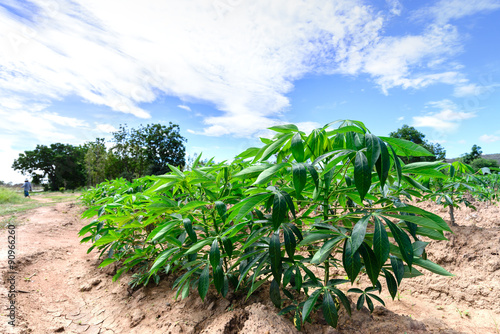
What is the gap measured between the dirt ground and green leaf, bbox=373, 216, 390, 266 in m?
0.73

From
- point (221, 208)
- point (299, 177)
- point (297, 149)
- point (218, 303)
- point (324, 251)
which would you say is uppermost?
point (297, 149)

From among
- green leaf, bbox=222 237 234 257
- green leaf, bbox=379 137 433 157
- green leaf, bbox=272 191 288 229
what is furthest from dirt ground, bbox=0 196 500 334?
green leaf, bbox=379 137 433 157

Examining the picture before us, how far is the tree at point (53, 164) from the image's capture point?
135 ft

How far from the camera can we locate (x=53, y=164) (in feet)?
138

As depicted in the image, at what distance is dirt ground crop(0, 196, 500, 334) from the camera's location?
57.9 inches

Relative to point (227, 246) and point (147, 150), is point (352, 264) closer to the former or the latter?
point (227, 246)

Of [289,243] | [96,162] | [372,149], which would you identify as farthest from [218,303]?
[96,162]

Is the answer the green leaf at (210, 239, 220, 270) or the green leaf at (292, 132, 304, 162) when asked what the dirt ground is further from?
the green leaf at (292, 132, 304, 162)

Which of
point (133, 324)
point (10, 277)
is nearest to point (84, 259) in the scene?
point (10, 277)

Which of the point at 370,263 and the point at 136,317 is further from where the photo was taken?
the point at 136,317

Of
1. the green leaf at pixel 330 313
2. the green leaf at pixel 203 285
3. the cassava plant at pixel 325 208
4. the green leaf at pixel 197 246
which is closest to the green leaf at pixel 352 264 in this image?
the cassava plant at pixel 325 208

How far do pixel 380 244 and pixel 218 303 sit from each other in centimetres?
134

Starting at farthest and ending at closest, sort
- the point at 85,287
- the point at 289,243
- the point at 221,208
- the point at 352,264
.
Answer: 1. the point at 85,287
2. the point at 221,208
3. the point at 289,243
4. the point at 352,264

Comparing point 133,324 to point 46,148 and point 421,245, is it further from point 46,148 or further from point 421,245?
point 46,148
